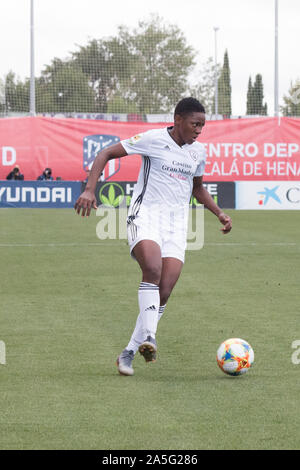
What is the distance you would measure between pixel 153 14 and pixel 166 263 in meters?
44.1

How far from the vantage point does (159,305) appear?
695 centimetres

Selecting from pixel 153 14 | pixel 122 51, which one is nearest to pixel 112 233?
pixel 122 51

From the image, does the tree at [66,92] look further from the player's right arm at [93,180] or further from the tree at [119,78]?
the player's right arm at [93,180]

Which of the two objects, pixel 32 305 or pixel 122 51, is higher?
pixel 122 51

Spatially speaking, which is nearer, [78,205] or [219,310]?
[78,205]

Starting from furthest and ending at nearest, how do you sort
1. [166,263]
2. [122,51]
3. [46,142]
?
[122,51] → [46,142] → [166,263]

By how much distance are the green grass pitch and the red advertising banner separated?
59.3 ft

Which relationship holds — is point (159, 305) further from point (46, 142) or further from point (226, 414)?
point (46, 142)

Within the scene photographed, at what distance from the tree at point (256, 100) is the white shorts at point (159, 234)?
32.9 m

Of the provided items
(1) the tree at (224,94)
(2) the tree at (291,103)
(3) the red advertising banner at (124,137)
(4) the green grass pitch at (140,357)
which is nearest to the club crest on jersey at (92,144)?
(3) the red advertising banner at (124,137)

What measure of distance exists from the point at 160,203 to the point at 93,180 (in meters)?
0.62

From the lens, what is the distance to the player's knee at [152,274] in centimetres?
672

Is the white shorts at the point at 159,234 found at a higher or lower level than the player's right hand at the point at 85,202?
lower
